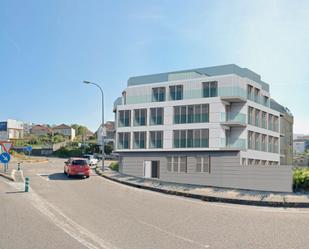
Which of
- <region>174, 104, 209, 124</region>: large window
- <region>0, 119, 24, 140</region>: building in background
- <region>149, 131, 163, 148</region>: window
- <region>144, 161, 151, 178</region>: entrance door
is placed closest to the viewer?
<region>174, 104, 209, 124</region>: large window

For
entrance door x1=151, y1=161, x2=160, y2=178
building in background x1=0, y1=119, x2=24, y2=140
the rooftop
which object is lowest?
Answer: entrance door x1=151, y1=161, x2=160, y2=178

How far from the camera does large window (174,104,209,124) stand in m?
33.3

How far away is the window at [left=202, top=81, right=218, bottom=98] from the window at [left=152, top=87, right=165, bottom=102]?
4.62m

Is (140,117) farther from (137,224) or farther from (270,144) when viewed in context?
(137,224)

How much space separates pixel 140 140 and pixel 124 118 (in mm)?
3463

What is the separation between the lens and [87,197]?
17844 millimetres

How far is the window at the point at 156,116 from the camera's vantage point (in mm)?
35831

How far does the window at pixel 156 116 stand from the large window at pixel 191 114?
1.58 meters

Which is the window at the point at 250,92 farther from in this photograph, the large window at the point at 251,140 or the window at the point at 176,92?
the window at the point at 176,92

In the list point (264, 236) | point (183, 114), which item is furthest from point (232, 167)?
point (264, 236)

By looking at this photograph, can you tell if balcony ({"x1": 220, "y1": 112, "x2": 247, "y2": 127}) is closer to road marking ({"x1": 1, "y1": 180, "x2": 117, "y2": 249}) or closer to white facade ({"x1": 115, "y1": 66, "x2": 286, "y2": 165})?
white facade ({"x1": 115, "y1": 66, "x2": 286, "y2": 165})

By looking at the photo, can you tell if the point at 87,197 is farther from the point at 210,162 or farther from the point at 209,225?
the point at 210,162

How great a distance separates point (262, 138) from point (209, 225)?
2883 cm

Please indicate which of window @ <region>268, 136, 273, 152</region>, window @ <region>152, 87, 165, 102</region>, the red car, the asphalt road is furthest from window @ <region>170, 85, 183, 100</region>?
the asphalt road
